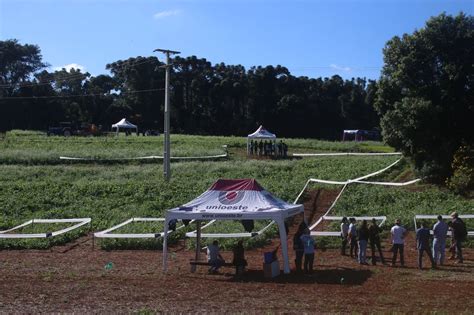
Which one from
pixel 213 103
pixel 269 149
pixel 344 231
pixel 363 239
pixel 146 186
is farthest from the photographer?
pixel 213 103

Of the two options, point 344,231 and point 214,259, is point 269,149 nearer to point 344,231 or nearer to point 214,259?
point 344,231

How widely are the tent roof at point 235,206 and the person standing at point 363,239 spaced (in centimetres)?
203

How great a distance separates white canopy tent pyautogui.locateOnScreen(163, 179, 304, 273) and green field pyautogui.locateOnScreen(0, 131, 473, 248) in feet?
20.8

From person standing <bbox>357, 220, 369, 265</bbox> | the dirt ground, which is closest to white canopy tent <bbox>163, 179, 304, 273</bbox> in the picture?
the dirt ground

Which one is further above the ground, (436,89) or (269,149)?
(436,89)

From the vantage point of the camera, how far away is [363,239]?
20.1 metres

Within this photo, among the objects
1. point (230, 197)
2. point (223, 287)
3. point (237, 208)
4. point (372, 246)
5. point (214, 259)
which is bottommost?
point (223, 287)

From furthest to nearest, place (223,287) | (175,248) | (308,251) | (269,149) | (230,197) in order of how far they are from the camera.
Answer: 1. (269,149)
2. (175,248)
3. (230,197)
4. (308,251)
5. (223,287)

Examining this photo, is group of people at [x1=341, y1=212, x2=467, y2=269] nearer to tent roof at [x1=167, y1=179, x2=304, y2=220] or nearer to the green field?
tent roof at [x1=167, y1=179, x2=304, y2=220]

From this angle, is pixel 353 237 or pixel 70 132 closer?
pixel 353 237

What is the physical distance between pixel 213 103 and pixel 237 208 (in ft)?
269

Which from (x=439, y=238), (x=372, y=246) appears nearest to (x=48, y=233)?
(x=372, y=246)

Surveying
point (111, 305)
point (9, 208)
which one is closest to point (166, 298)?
point (111, 305)

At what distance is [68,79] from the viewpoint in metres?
129
